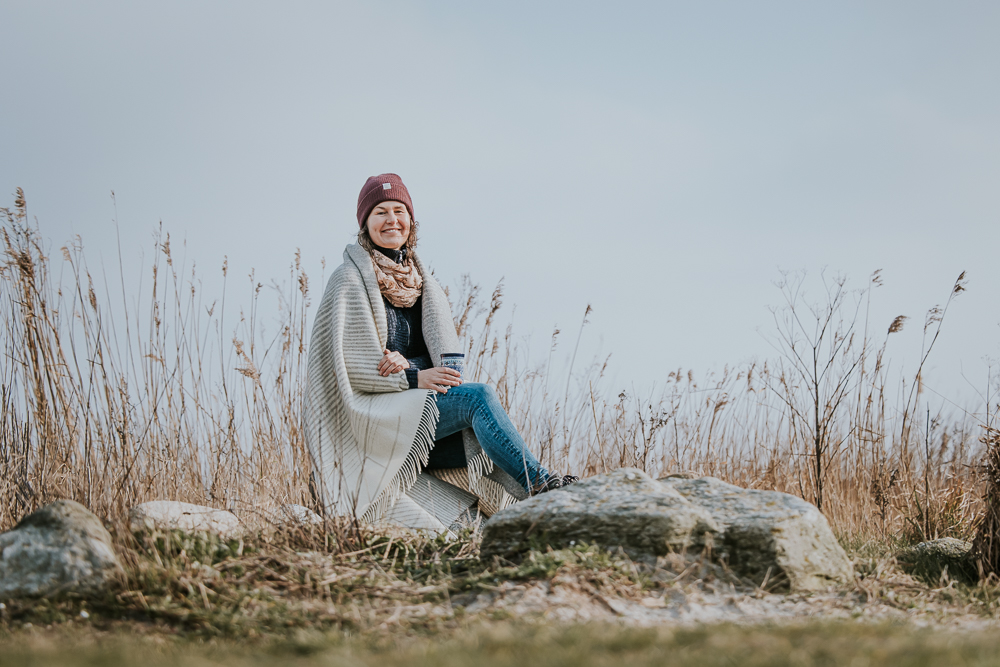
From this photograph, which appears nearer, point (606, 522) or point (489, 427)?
point (606, 522)

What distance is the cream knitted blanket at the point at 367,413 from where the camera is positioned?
342 cm

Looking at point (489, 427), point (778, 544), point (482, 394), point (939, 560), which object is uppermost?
point (482, 394)

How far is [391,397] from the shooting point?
3488 mm

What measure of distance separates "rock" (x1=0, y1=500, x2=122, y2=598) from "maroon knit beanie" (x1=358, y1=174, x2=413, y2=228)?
6.02 ft

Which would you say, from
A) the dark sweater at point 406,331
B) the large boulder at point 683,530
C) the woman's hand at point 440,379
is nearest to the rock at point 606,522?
the large boulder at point 683,530

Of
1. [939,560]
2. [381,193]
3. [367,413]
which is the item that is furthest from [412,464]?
[939,560]

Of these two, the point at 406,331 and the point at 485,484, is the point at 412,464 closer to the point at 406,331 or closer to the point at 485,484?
the point at 485,484

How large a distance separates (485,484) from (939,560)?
1853 millimetres

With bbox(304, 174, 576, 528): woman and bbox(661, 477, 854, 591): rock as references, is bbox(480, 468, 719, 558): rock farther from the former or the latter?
bbox(304, 174, 576, 528): woman

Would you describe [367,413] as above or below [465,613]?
above

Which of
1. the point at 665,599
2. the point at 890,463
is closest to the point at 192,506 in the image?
the point at 665,599

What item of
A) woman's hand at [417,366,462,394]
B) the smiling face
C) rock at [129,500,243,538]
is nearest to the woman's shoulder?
the smiling face

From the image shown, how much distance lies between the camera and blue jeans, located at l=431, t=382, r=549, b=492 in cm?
329

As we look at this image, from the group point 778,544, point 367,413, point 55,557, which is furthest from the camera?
point 367,413
